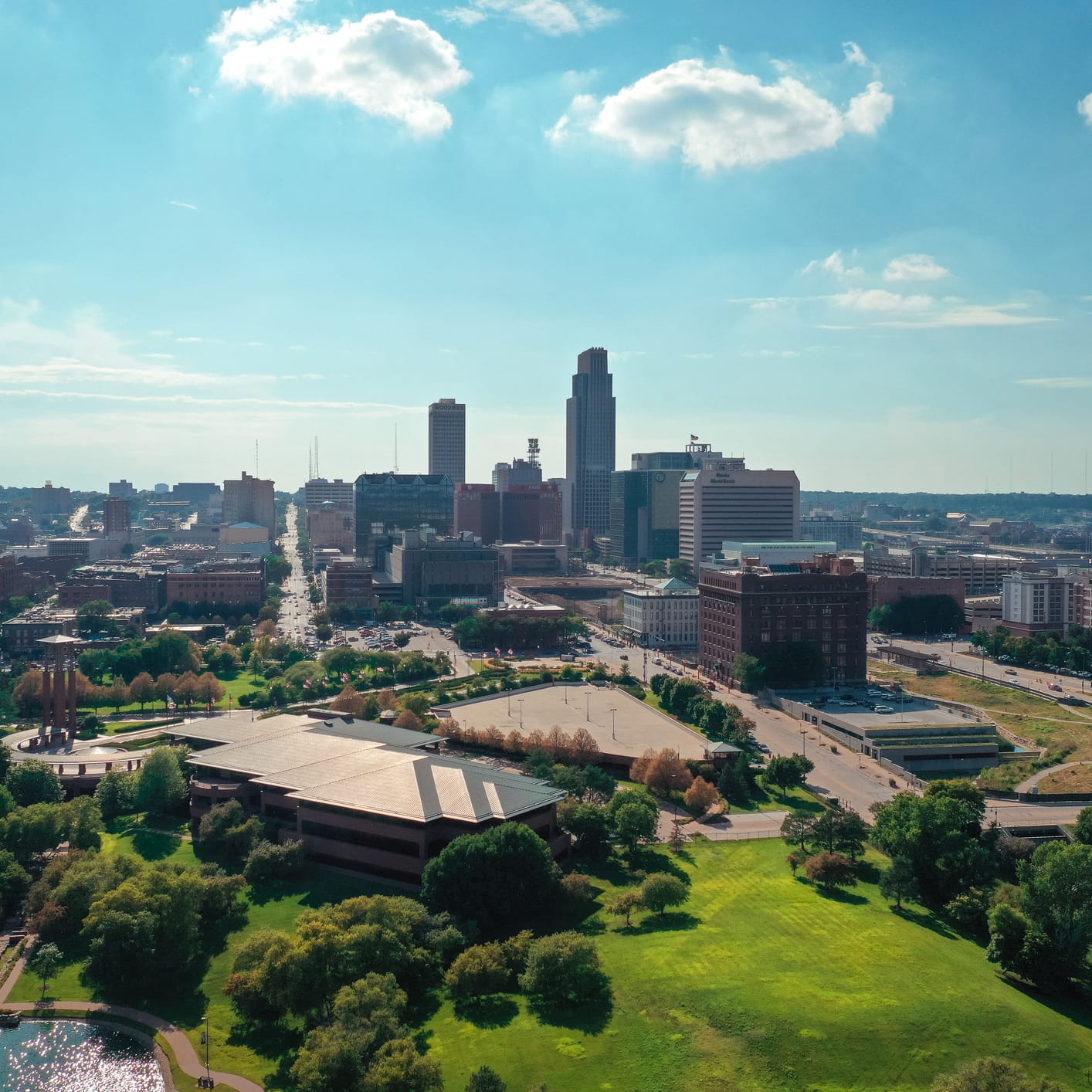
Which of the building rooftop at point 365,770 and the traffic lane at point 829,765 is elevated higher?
the building rooftop at point 365,770

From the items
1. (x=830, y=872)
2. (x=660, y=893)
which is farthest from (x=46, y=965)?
(x=830, y=872)

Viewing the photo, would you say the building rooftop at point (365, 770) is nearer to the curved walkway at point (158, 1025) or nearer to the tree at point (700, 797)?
the tree at point (700, 797)

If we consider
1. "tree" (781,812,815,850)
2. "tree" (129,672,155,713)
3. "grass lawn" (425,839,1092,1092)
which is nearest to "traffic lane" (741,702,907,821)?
"tree" (781,812,815,850)

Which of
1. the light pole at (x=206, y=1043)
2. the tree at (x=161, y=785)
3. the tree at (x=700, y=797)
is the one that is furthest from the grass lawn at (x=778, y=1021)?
the tree at (x=161, y=785)

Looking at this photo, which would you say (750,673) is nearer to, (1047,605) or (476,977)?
(1047,605)

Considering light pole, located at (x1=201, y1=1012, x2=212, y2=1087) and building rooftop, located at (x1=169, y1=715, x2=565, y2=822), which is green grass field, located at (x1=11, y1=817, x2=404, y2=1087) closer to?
light pole, located at (x1=201, y1=1012, x2=212, y2=1087)

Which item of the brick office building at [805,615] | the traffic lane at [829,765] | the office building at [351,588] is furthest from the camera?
the office building at [351,588]

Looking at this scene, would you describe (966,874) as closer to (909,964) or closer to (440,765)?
(909,964)
